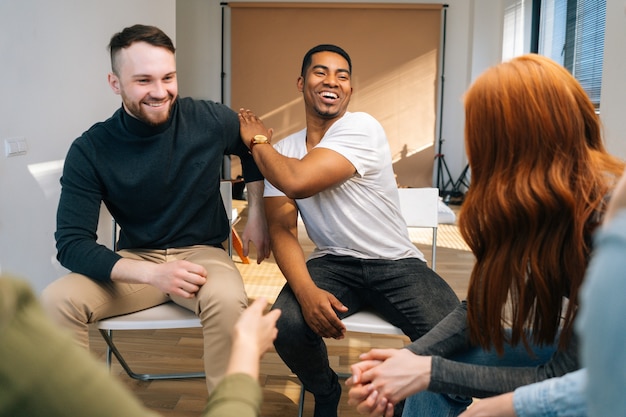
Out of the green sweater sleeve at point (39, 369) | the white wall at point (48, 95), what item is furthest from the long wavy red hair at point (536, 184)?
the white wall at point (48, 95)

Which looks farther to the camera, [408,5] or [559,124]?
[408,5]

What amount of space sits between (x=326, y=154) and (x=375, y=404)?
928 millimetres

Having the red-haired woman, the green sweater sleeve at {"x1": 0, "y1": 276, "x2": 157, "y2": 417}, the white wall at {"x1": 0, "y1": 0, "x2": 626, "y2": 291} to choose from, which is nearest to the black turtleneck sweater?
the white wall at {"x1": 0, "y1": 0, "x2": 626, "y2": 291}

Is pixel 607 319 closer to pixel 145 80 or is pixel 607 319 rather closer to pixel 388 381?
pixel 388 381

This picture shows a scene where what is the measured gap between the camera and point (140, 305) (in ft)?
7.04

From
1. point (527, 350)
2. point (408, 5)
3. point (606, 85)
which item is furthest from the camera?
point (408, 5)

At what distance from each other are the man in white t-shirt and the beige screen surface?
21.7 feet

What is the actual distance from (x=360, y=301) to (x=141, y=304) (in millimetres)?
727

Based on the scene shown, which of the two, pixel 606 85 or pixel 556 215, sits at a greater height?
pixel 606 85

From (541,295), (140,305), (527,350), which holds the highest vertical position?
(541,295)

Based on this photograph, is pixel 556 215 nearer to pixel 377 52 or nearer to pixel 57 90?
pixel 57 90

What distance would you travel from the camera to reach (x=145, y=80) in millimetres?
2191

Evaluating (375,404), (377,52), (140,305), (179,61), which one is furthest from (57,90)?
(377,52)

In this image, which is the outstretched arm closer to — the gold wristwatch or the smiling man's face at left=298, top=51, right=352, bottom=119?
the gold wristwatch
